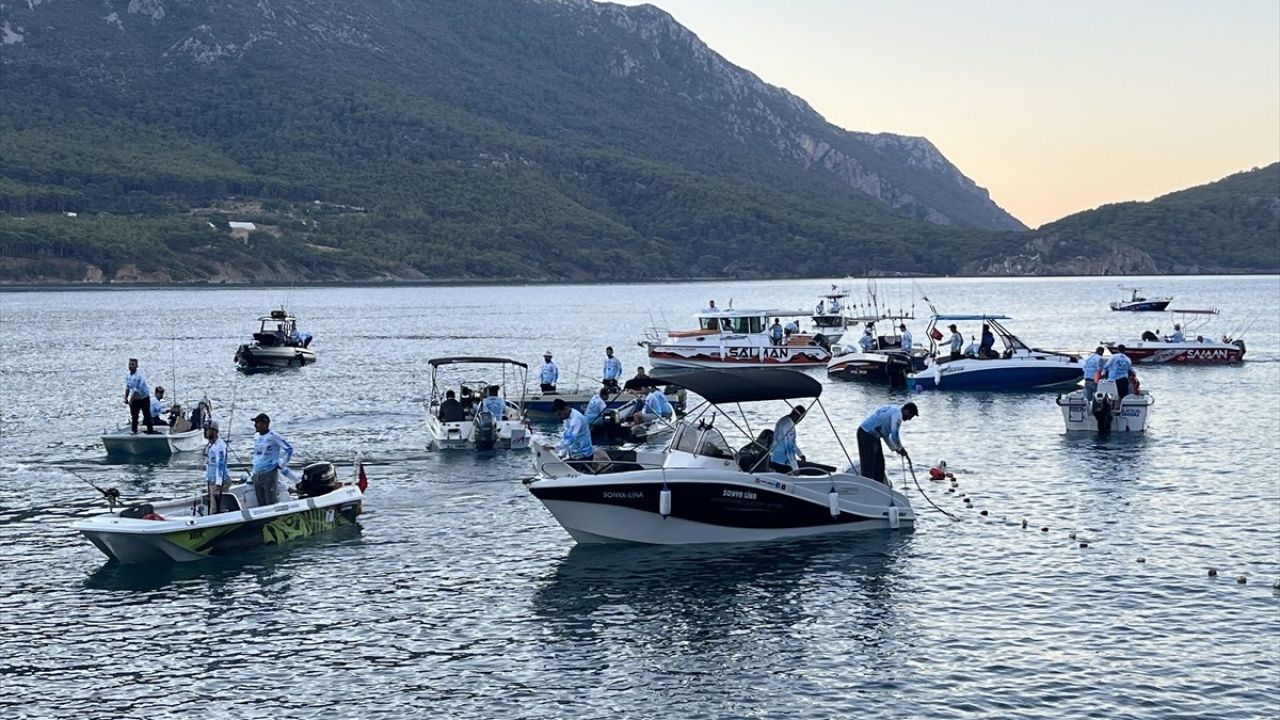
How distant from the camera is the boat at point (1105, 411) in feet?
147

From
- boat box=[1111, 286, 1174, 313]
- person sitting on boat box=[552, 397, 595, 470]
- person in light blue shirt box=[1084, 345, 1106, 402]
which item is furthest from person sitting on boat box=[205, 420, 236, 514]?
boat box=[1111, 286, 1174, 313]

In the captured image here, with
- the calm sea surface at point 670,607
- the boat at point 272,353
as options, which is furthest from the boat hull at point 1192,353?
the boat at point 272,353

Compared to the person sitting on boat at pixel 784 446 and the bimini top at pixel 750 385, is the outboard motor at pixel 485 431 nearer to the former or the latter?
the bimini top at pixel 750 385

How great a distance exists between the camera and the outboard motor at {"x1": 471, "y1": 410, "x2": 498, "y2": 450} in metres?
41.0

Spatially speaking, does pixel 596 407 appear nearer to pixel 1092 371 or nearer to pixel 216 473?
pixel 216 473

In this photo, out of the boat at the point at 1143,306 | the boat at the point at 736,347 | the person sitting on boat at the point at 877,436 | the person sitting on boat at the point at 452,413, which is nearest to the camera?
the person sitting on boat at the point at 877,436

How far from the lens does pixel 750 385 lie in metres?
29.3

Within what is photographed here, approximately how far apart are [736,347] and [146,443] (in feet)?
138

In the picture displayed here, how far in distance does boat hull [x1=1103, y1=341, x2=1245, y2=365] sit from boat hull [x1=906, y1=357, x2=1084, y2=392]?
16530mm

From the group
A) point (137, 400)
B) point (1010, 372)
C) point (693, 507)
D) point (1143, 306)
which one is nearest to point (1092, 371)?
point (1010, 372)

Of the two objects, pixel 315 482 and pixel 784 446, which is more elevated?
pixel 784 446

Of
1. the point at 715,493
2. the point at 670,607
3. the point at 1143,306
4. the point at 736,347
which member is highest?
the point at 1143,306

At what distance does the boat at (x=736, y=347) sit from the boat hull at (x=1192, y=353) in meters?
18.1

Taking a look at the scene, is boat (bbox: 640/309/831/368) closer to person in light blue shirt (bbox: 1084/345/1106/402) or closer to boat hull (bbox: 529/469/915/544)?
person in light blue shirt (bbox: 1084/345/1106/402)
